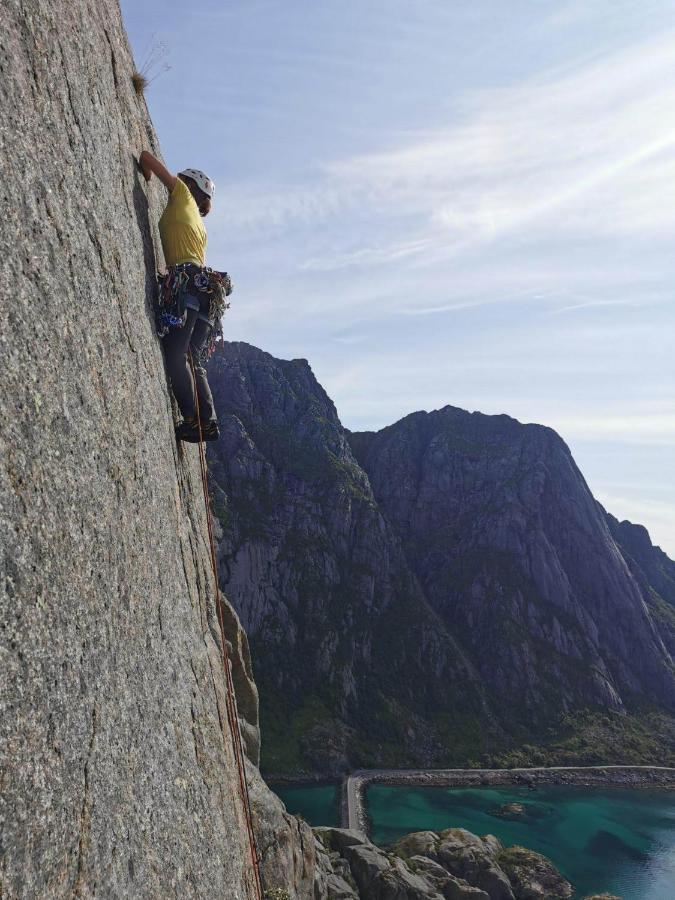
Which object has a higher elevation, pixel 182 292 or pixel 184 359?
pixel 182 292

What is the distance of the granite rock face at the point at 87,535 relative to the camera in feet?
13.8

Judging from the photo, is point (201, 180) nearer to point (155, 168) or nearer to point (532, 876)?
point (155, 168)

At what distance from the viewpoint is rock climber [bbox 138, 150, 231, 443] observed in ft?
32.9

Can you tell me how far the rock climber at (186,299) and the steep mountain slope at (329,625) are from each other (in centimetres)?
13820

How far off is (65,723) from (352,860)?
207 feet

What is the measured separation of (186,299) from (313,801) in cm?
12074

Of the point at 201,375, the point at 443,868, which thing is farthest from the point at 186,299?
the point at 443,868

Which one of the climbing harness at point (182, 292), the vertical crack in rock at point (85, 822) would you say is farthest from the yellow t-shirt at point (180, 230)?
the vertical crack in rock at point (85, 822)

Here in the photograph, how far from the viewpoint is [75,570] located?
17.0 ft

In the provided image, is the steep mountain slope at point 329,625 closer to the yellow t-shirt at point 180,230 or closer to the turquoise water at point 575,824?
the turquoise water at point 575,824

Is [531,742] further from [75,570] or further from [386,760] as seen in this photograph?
[75,570]

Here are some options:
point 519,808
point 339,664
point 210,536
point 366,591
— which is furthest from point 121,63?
point 366,591

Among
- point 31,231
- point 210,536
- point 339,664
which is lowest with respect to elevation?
point 339,664

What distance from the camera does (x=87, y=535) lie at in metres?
5.56
